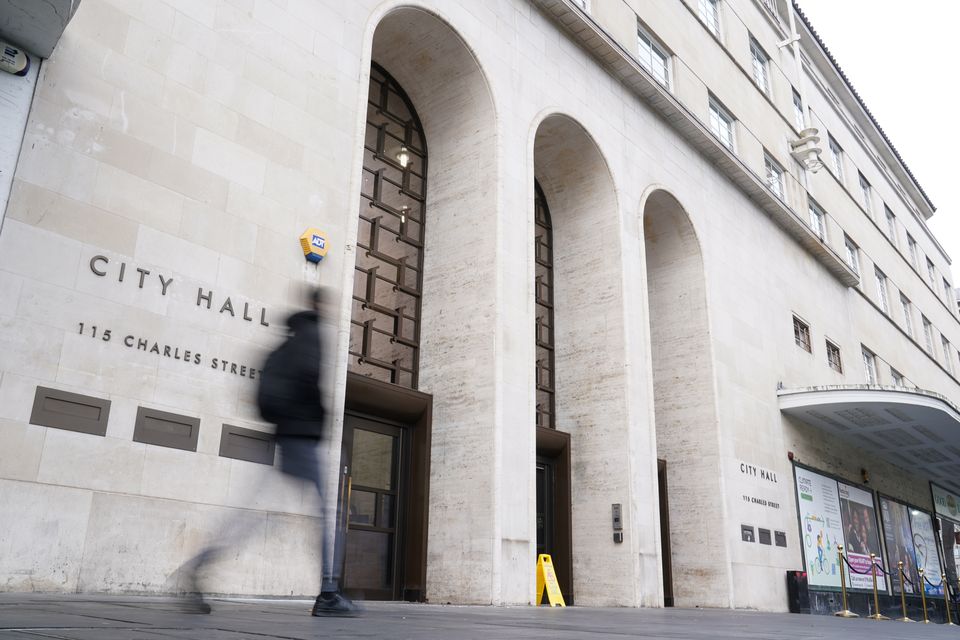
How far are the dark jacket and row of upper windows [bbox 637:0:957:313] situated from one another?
1400 cm

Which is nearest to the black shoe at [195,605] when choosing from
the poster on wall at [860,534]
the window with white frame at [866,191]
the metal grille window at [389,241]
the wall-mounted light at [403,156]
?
the metal grille window at [389,241]

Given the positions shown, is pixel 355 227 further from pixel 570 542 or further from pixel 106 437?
pixel 570 542

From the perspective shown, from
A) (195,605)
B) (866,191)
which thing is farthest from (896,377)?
(195,605)

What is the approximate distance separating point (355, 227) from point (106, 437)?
4095 mm

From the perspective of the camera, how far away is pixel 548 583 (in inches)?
474

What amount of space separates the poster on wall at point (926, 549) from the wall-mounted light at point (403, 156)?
74.3 feet

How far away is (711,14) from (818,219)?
8297mm

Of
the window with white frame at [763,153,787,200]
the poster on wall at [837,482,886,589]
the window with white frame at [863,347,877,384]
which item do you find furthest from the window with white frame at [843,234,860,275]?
the poster on wall at [837,482,886,589]

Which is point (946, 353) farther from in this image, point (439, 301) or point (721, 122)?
point (439, 301)

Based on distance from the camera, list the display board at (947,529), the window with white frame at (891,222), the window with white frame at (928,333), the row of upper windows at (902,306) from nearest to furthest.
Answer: the row of upper windows at (902,306)
the display board at (947,529)
the window with white frame at (891,222)
the window with white frame at (928,333)

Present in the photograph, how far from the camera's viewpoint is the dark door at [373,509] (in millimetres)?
11031

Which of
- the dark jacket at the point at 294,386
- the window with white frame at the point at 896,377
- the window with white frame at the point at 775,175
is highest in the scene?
the window with white frame at the point at 775,175

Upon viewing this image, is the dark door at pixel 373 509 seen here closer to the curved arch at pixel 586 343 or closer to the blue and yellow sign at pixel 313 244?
the blue and yellow sign at pixel 313 244

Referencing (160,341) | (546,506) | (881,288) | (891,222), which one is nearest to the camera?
(160,341)
